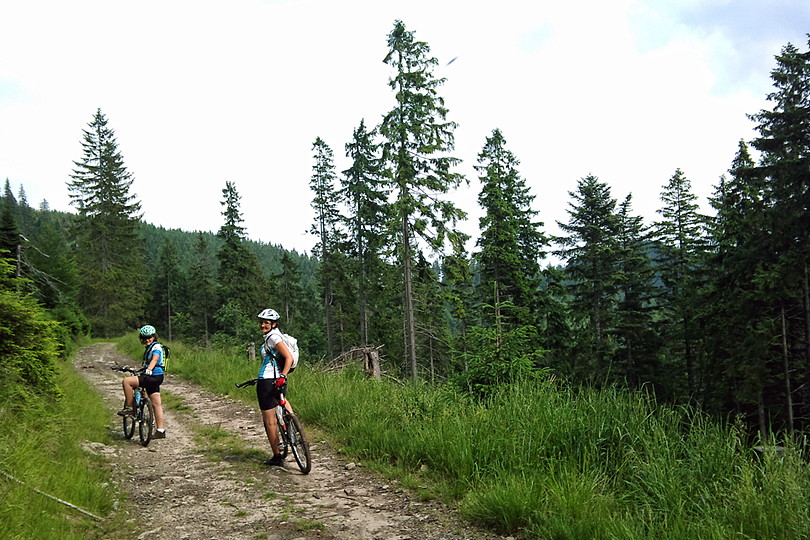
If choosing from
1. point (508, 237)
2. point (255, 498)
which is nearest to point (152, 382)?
point (255, 498)

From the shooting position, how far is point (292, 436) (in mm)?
5938

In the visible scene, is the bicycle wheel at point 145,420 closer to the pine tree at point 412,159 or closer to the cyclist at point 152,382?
the cyclist at point 152,382

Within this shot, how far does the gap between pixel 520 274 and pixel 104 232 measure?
37.7 m

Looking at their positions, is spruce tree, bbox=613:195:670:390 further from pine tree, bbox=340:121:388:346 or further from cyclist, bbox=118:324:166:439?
cyclist, bbox=118:324:166:439

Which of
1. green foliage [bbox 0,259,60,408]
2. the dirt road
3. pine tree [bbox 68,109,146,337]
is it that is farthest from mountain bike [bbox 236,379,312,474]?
pine tree [bbox 68,109,146,337]

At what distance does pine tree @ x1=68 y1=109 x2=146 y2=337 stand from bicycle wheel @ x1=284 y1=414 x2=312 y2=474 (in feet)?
140

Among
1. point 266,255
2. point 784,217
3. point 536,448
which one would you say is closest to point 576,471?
point 536,448

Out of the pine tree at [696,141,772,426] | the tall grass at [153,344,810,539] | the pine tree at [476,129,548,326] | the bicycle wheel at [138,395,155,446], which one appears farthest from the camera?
the pine tree at [476,129,548,326]

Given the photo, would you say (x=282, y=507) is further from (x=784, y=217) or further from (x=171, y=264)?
(x=171, y=264)

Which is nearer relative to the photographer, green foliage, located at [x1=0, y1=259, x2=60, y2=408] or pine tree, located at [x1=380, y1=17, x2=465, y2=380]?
green foliage, located at [x1=0, y1=259, x2=60, y2=408]

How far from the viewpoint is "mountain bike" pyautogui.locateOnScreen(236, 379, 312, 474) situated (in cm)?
575

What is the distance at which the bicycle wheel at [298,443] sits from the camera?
18.8ft

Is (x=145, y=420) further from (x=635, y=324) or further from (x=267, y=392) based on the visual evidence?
(x=635, y=324)

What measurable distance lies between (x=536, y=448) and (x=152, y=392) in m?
6.32
